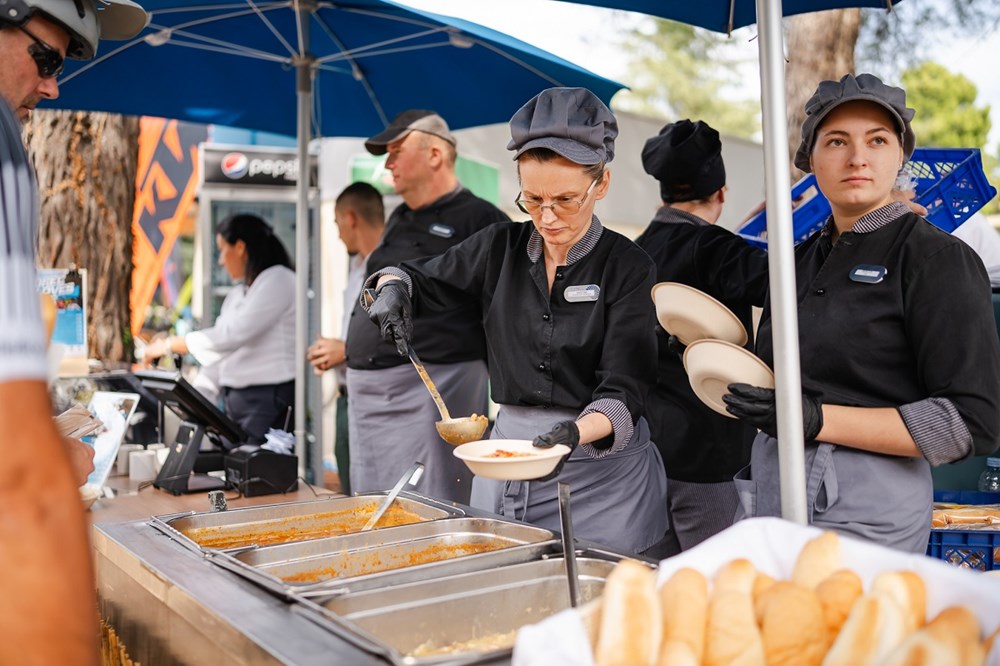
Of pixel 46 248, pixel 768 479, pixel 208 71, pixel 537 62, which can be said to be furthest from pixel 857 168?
pixel 46 248

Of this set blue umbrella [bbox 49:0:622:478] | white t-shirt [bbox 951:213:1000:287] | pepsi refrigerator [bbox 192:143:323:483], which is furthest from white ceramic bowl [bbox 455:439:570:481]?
pepsi refrigerator [bbox 192:143:323:483]

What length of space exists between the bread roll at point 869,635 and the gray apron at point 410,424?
99.3 inches

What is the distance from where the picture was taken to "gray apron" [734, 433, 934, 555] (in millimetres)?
1771

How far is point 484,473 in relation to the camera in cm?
167

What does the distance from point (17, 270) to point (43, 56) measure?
28.0 inches

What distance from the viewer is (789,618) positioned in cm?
110

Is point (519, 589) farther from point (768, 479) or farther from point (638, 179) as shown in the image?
point (638, 179)

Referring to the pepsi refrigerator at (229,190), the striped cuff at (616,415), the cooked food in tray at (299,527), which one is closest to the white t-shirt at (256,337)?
the cooked food in tray at (299,527)

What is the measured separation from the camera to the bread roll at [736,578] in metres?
1.17

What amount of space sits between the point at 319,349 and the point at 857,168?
2.48m

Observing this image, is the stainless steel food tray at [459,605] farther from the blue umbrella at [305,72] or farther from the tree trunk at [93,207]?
the tree trunk at [93,207]

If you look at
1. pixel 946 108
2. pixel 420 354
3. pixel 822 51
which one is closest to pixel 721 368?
pixel 420 354

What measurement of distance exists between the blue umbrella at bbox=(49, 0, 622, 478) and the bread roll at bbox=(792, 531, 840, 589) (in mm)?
2586

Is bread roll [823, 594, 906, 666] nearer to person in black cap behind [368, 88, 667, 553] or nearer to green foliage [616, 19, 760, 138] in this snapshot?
person in black cap behind [368, 88, 667, 553]
